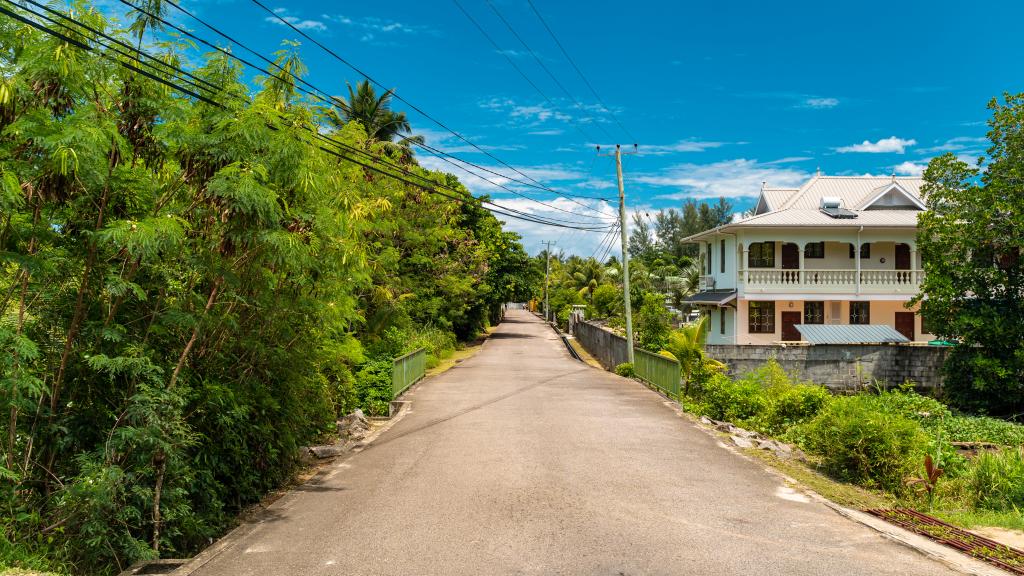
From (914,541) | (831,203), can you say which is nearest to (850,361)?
(831,203)

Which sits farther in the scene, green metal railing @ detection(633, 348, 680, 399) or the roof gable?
the roof gable

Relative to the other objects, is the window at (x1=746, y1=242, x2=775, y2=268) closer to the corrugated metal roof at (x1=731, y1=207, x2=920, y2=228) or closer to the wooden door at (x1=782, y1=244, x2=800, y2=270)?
the wooden door at (x1=782, y1=244, x2=800, y2=270)

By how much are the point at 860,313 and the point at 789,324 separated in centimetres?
343

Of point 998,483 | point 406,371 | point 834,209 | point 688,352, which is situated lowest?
point 998,483

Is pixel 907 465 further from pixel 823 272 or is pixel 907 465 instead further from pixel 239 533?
pixel 823 272

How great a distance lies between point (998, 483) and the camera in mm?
10953

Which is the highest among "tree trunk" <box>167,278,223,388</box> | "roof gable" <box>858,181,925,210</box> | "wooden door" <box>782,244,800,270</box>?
"roof gable" <box>858,181,925,210</box>

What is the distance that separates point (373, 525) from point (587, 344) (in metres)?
33.6

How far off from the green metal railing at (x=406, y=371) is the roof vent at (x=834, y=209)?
69.4 feet

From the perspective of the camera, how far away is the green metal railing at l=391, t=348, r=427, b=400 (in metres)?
18.5

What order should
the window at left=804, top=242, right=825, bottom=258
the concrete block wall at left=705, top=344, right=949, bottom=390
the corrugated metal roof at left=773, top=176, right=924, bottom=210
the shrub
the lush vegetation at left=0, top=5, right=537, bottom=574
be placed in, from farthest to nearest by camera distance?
the corrugated metal roof at left=773, top=176, right=924, bottom=210 → the window at left=804, top=242, right=825, bottom=258 → the concrete block wall at left=705, top=344, right=949, bottom=390 → the shrub → the lush vegetation at left=0, top=5, right=537, bottom=574

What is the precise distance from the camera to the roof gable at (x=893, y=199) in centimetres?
3397

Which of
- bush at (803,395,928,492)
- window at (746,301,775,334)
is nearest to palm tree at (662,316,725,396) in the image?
bush at (803,395,928,492)

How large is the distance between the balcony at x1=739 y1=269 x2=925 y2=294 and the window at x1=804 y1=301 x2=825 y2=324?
1.10 meters
